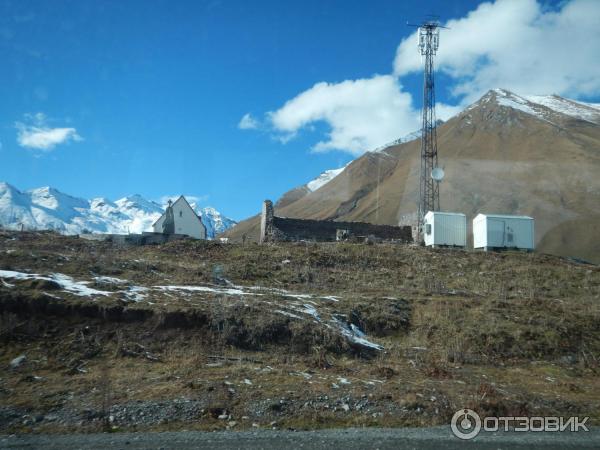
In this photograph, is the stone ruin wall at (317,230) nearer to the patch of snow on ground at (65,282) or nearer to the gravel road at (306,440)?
the patch of snow on ground at (65,282)

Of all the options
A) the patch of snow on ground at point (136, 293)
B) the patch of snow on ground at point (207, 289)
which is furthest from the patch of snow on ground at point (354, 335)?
the patch of snow on ground at point (136, 293)

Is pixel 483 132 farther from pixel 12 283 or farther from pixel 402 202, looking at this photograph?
pixel 12 283

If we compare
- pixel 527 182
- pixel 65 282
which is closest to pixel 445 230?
pixel 65 282

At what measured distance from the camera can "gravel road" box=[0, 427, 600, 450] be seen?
9.22 metres

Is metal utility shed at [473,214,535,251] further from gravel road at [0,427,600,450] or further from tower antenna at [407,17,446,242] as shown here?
gravel road at [0,427,600,450]

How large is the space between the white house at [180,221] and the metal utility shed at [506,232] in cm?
3124

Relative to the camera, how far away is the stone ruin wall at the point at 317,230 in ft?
142

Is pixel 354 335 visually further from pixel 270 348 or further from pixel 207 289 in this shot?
pixel 207 289

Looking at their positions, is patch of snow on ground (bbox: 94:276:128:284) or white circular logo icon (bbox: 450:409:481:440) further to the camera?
patch of snow on ground (bbox: 94:276:128:284)

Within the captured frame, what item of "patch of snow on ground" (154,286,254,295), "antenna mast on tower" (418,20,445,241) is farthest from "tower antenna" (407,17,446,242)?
"patch of snow on ground" (154,286,254,295)

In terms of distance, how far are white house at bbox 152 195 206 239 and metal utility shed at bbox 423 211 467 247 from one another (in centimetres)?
2691

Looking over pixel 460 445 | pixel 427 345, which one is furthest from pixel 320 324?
pixel 460 445

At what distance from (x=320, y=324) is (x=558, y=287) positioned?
61.5 ft

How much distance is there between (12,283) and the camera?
58.1 ft
